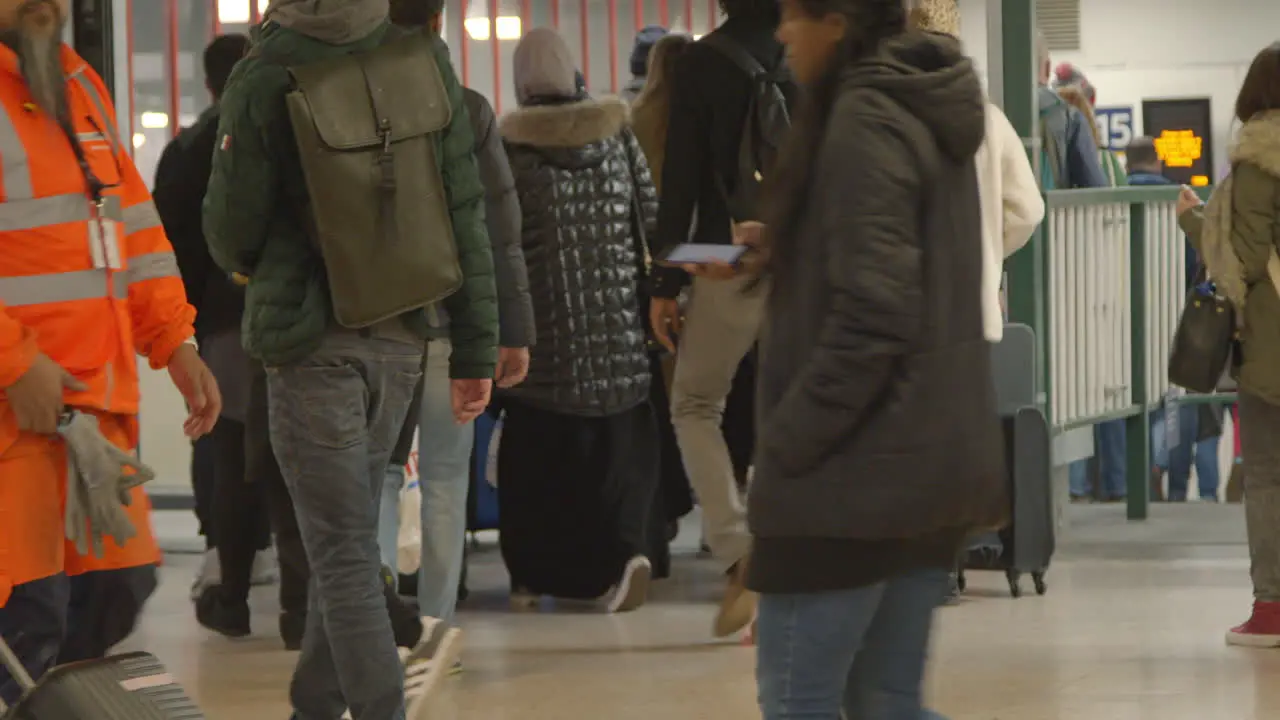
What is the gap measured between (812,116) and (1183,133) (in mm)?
11467

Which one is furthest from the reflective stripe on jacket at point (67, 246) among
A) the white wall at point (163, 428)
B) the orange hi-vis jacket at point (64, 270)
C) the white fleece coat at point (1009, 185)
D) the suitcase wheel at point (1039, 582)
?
the white wall at point (163, 428)

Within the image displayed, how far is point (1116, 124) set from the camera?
43.4 feet

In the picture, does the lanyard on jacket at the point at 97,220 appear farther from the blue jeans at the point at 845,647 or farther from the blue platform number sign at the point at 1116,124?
the blue platform number sign at the point at 1116,124

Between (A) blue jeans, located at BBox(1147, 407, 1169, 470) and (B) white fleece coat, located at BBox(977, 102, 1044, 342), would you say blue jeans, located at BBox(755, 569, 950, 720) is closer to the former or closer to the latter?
(B) white fleece coat, located at BBox(977, 102, 1044, 342)

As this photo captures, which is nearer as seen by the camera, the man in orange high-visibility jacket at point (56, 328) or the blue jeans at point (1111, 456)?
the man in orange high-visibility jacket at point (56, 328)

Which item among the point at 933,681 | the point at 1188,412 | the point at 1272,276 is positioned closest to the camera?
the point at 933,681

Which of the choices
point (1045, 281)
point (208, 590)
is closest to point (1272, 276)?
point (1045, 281)

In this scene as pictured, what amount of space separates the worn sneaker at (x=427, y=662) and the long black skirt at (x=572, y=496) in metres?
Result: 1.27

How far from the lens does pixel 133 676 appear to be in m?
2.47

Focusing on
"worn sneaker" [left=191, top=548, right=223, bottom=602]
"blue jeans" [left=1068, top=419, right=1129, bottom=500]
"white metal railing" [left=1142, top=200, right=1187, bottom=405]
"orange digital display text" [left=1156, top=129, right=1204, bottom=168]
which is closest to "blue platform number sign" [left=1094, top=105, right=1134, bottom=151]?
"orange digital display text" [left=1156, top=129, right=1204, bottom=168]

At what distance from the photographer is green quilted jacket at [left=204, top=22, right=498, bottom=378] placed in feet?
10.4

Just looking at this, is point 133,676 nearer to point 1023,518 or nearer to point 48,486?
point 48,486

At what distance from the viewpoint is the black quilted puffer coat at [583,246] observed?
17.9 feet

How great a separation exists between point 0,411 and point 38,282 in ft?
Result: 0.64
